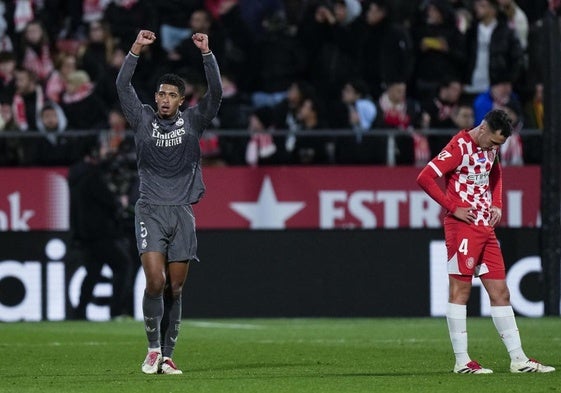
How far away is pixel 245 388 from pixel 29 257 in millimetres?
9277

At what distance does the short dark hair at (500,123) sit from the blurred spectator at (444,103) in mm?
9220

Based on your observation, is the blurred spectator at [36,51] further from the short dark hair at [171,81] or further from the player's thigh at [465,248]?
the player's thigh at [465,248]

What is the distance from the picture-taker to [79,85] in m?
20.4

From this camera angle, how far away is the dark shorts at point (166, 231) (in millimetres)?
11125

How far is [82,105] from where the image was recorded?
20250mm

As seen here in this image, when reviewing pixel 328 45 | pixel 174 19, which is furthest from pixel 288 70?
pixel 174 19

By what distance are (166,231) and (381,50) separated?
10148 millimetres

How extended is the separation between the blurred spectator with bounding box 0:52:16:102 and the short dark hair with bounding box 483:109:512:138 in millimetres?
10498

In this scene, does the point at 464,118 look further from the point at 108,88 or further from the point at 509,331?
the point at 509,331

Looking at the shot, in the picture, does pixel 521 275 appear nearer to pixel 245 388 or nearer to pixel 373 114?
pixel 373 114

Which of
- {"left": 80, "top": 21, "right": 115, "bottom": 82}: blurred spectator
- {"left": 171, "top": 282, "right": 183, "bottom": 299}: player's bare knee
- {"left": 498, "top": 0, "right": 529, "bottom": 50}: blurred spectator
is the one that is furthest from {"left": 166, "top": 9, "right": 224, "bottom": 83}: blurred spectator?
{"left": 171, "top": 282, "right": 183, "bottom": 299}: player's bare knee

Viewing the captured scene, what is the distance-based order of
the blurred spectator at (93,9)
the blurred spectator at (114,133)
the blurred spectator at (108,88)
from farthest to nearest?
1. the blurred spectator at (93,9)
2. the blurred spectator at (108,88)
3. the blurred spectator at (114,133)

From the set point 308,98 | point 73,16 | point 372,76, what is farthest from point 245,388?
point 73,16

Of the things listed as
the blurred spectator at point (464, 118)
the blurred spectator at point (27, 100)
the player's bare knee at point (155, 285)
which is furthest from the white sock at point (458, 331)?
the blurred spectator at point (27, 100)
